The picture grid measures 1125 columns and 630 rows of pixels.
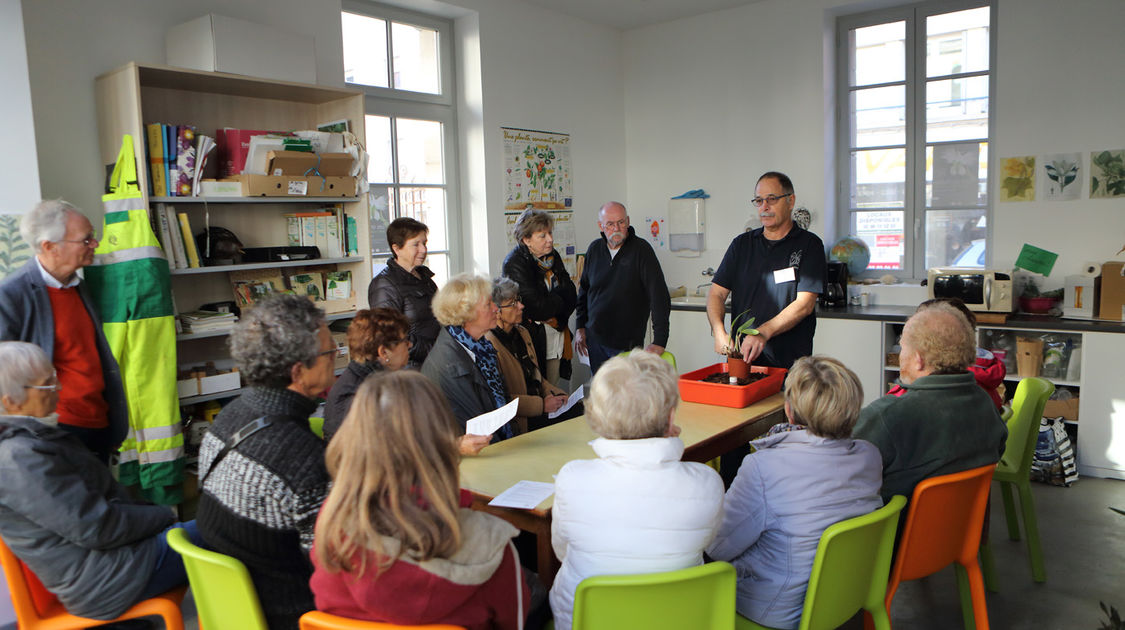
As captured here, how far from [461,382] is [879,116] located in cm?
431

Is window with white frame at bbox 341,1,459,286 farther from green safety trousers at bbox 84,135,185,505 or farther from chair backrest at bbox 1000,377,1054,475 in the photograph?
chair backrest at bbox 1000,377,1054,475

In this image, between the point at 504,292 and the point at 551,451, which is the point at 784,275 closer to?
the point at 504,292

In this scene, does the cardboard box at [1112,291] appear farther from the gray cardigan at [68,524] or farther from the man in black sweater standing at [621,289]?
the gray cardigan at [68,524]

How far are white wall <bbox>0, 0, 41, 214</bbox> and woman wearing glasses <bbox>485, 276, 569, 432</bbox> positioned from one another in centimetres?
189

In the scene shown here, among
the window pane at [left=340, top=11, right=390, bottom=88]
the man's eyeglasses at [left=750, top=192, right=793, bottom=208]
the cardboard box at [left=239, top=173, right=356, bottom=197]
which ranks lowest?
the man's eyeglasses at [left=750, top=192, right=793, bottom=208]

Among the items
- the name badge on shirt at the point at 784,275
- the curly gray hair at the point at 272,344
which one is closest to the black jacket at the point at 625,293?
the name badge on shirt at the point at 784,275

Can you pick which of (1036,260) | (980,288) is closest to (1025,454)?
(980,288)

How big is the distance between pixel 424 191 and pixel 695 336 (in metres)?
2.29

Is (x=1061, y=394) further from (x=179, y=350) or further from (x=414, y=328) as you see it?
(x=179, y=350)

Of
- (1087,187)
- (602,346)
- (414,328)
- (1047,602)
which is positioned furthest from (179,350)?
(1087,187)

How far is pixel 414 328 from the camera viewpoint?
3875mm

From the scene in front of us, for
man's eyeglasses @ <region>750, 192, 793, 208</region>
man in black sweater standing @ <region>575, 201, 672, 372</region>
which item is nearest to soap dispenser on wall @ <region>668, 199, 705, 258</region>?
man in black sweater standing @ <region>575, 201, 672, 372</region>

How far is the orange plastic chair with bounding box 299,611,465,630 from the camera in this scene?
4.53 feet

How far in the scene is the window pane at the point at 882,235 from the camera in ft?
18.9
